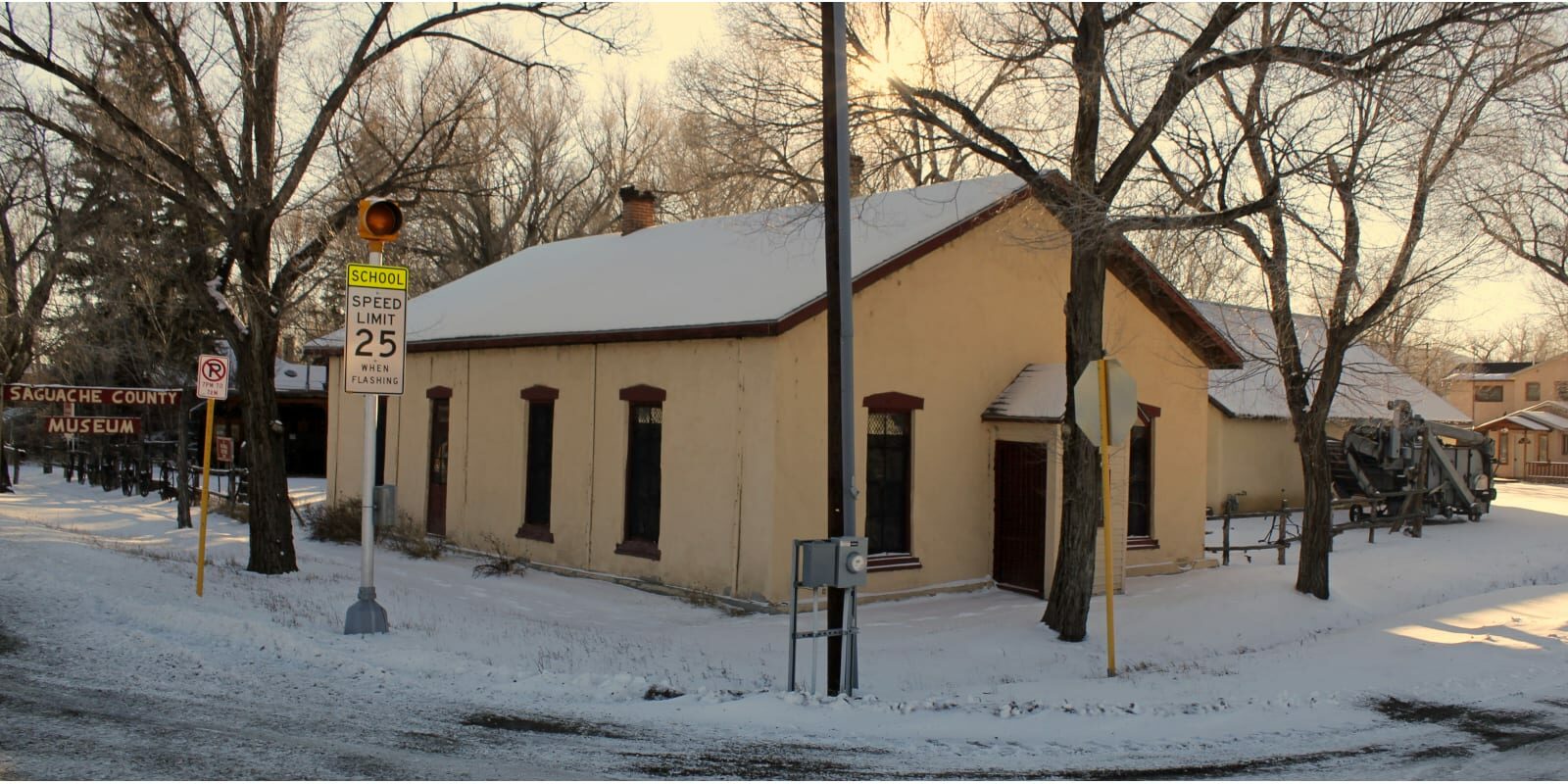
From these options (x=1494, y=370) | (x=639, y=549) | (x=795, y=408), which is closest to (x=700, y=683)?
(x=795, y=408)

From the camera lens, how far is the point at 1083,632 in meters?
12.7

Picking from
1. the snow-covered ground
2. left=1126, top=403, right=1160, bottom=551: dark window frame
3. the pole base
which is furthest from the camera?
left=1126, top=403, right=1160, bottom=551: dark window frame

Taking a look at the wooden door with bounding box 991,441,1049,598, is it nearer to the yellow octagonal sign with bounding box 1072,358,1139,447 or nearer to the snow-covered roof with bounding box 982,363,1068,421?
the snow-covered roof with bounding box 982,363,1068,421

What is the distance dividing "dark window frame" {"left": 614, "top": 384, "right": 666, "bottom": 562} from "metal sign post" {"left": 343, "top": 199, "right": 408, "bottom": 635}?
4.97 meters

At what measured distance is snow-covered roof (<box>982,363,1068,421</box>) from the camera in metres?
15.6

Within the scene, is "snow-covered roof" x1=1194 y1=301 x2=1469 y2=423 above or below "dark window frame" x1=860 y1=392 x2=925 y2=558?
above

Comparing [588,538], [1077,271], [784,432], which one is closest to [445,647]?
[784,432]

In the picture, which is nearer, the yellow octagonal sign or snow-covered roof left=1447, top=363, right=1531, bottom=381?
the yellow octagonal sign

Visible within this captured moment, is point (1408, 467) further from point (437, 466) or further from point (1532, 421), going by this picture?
Result: point (1532, 421)

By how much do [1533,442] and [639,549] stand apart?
5615 cm

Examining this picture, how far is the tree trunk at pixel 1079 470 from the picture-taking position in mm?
12438

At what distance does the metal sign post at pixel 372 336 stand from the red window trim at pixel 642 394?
490 centimetres

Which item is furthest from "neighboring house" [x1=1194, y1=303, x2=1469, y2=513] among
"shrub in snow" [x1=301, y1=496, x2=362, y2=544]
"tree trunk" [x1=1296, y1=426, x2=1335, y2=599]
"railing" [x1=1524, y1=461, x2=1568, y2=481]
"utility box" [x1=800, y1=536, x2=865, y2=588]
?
"railing" [x1=1524, y1=461, x2=1568, y2=481]

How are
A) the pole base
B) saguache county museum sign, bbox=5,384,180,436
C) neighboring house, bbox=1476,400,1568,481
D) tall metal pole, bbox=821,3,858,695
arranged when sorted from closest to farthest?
tall metal pole, bbox=821,3,858,695 → the pole base → saguache county museum sign, bbox=5,384,180,436 → neighboring house, bbox=1476,400,1568,481
